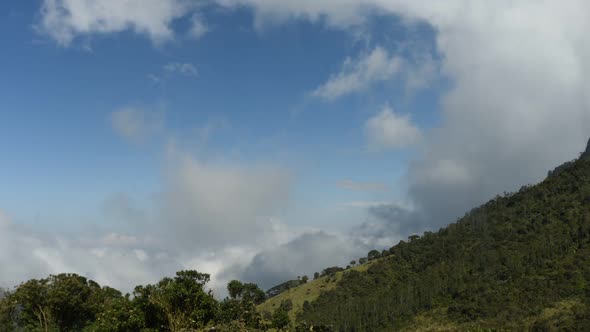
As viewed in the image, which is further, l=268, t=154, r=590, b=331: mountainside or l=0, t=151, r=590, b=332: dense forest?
l=268, t=154, r=590, b=331: mountainside

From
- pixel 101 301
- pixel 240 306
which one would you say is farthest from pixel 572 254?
pixel 101 301

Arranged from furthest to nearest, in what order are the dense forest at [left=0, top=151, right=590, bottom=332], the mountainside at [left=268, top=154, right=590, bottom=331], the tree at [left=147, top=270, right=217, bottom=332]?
the mountainside at [left=268, top=154, right=590, bottom=331], the dense forest at [left=0, top=151, right=590, bottom=332], the tree at [left=147, top=270, right=217, bottom=332]

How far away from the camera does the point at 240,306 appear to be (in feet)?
238

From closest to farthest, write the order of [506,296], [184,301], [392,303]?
1. [184,301]
2. [506,296]
3. [392,303]

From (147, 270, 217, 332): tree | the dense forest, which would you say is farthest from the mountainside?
(147, 270, 217, 332): tree

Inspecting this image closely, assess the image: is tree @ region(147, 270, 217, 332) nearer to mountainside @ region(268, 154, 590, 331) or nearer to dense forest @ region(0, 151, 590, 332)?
dense forest @ region(0, 151, 590, 332)

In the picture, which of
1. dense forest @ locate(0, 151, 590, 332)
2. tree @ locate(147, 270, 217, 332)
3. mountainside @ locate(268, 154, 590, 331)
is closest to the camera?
tree @ locate(147, 270, 217, 332)

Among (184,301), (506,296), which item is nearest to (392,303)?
(506,296)

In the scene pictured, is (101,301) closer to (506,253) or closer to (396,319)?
(396,319)

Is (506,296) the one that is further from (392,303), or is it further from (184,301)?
(184,301)

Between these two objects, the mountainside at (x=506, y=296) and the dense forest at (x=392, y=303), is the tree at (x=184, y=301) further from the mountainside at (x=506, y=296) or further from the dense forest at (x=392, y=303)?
the mountainside at (x=506, y=296)

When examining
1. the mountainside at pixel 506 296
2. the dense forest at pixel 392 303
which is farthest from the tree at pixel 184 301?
the mountainside at pixel 506 296

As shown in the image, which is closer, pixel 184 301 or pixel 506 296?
pixel 184 301

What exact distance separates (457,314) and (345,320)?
44.4 metres
